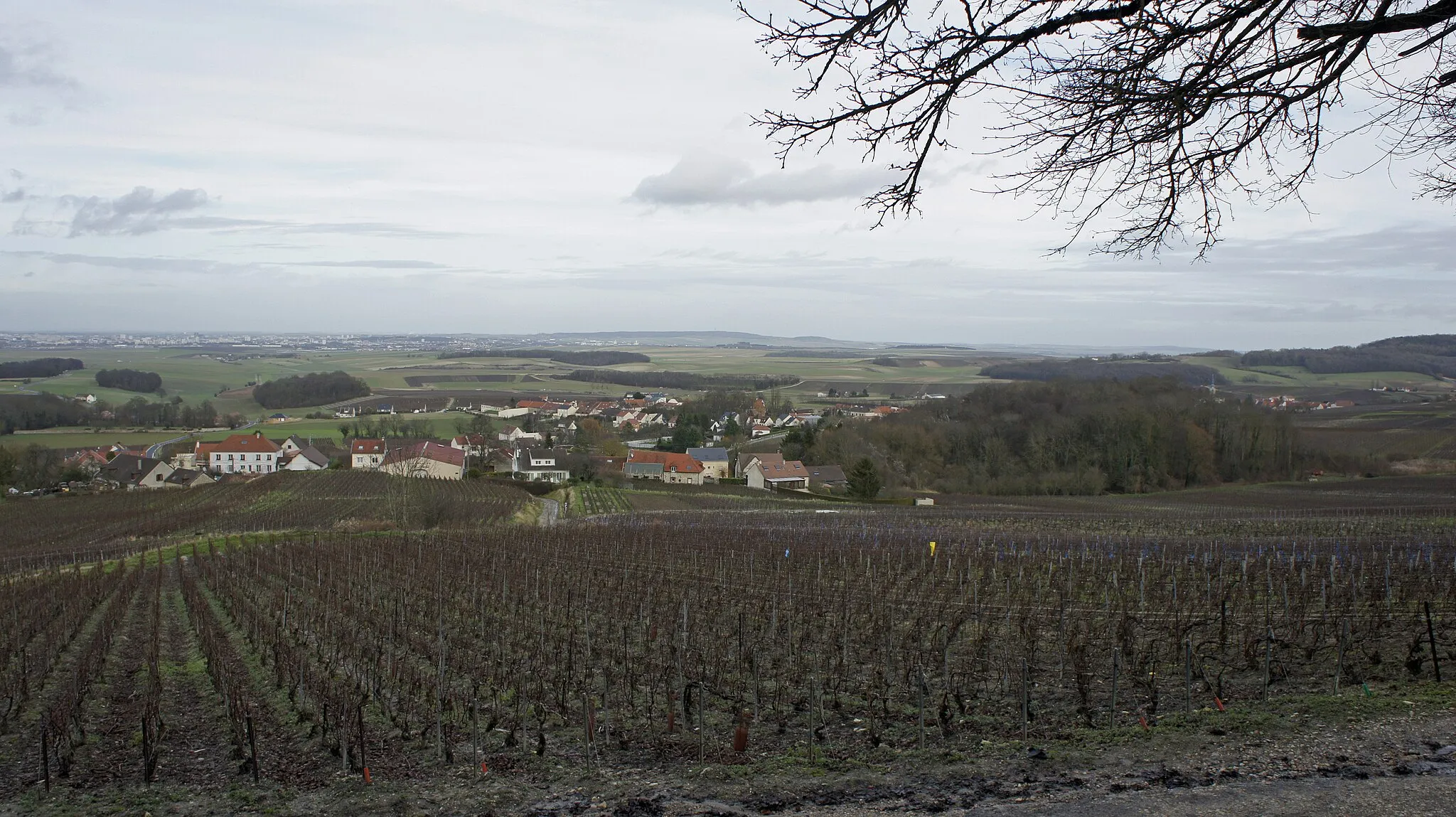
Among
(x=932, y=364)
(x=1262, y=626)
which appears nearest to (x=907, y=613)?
(x=1262, y=626)

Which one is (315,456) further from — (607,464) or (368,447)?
(607,464)

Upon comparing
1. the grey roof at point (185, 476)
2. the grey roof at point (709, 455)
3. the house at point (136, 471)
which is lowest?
the grey roof at point (185, 476)

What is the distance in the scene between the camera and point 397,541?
2375 centimetres

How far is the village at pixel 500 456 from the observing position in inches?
2194

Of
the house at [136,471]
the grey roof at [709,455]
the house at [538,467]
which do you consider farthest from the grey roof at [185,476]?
the grey roof at [709,455]

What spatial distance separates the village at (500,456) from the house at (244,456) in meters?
0.07

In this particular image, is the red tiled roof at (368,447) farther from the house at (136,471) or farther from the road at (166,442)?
the road at (166,442)

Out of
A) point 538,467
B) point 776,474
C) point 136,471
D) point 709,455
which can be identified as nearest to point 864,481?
point 776,474

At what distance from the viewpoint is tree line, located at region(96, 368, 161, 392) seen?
97812 mm

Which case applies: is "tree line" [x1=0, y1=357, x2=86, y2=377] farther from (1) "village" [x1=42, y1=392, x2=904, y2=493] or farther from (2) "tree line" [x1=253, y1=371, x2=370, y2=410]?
(1) "village" [x1=42, y1=392, x2=904, y2=493]

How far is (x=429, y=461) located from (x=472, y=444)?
1273cm

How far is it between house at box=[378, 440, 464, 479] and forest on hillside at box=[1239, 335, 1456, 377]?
9060cm

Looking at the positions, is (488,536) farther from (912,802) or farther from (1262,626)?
(912,802)

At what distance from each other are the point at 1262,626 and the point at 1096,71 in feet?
25.0
